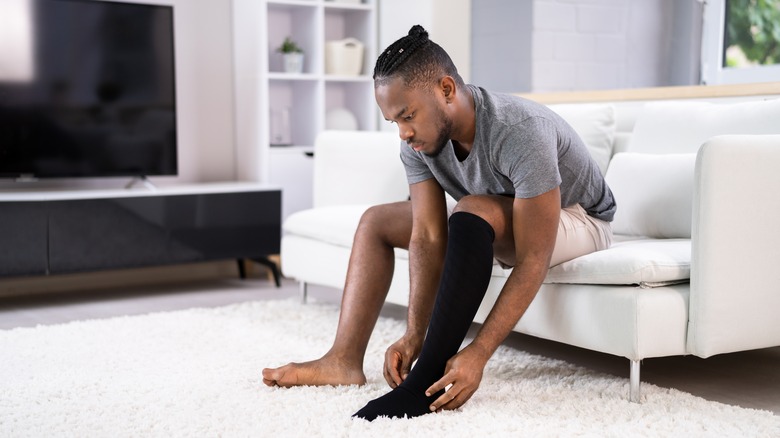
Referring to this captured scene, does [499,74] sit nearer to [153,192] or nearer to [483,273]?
[153,192]

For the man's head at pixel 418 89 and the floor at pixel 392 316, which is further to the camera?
the floor at pixel 392 316

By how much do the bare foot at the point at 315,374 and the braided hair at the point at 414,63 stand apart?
0.72m

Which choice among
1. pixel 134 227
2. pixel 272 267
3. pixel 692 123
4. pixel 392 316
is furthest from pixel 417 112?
pixel 272 267

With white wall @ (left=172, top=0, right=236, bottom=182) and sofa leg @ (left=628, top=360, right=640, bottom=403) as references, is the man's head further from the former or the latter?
white wall @ (left=172, top=0, right=236, bottom=182)

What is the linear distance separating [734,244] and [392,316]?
149 centimetres

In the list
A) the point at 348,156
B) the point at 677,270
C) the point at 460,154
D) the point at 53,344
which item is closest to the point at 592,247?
the point at 677,270

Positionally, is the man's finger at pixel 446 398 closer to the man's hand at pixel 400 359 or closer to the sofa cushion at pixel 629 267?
the man's hand at pixel 400 359

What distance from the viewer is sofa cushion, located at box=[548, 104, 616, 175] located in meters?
3.04

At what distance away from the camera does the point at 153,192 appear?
3.92 m

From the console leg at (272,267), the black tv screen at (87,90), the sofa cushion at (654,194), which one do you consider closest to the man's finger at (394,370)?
the sofa cushion at (654,194)

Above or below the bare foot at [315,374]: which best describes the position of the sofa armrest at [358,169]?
above

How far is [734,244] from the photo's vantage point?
2137mm

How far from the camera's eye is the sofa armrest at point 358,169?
3.39 m

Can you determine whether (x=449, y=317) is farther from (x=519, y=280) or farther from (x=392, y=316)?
(x=392, y=316)
